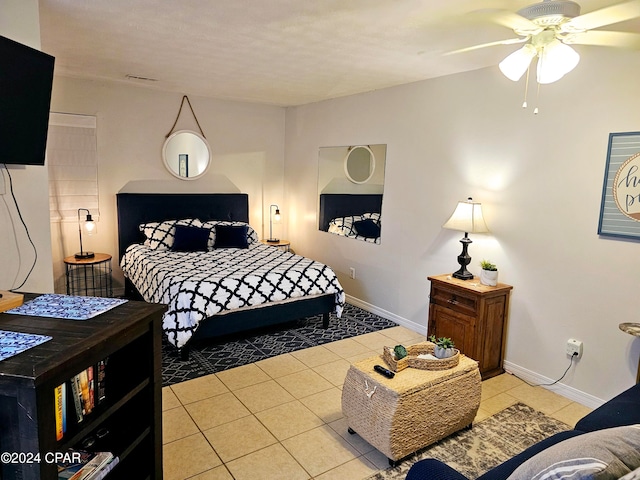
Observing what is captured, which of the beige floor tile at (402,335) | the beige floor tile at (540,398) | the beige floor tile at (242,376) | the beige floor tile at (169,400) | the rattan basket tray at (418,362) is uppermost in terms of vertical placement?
the rattan basket tray at (418,362)

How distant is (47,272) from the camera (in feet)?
8.38

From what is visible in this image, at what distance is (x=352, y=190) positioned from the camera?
194 inches

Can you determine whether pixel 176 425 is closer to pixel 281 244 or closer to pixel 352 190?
pixel 352 190

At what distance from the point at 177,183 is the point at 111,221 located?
2.96 feet

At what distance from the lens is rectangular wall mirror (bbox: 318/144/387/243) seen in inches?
182

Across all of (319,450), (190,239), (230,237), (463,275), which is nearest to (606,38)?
(463,275)

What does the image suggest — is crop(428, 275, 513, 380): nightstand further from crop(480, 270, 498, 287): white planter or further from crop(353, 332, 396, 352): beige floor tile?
crop(353, 332, 396, 352): beige floor tile

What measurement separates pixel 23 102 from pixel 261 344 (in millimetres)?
2591

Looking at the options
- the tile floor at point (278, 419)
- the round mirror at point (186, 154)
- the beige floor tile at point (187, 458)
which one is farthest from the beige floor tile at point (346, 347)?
the round mirror at point (186, 154)

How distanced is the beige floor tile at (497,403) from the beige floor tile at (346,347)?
115 centimetres

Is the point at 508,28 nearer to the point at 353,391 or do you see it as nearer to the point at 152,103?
the point at 353,391

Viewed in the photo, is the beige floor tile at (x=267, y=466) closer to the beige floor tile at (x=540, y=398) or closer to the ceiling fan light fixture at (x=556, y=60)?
the beige floor tile at (x=540, y=398)

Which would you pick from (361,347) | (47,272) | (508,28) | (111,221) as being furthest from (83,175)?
(508,28)

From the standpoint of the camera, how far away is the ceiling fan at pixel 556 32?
1802mm
